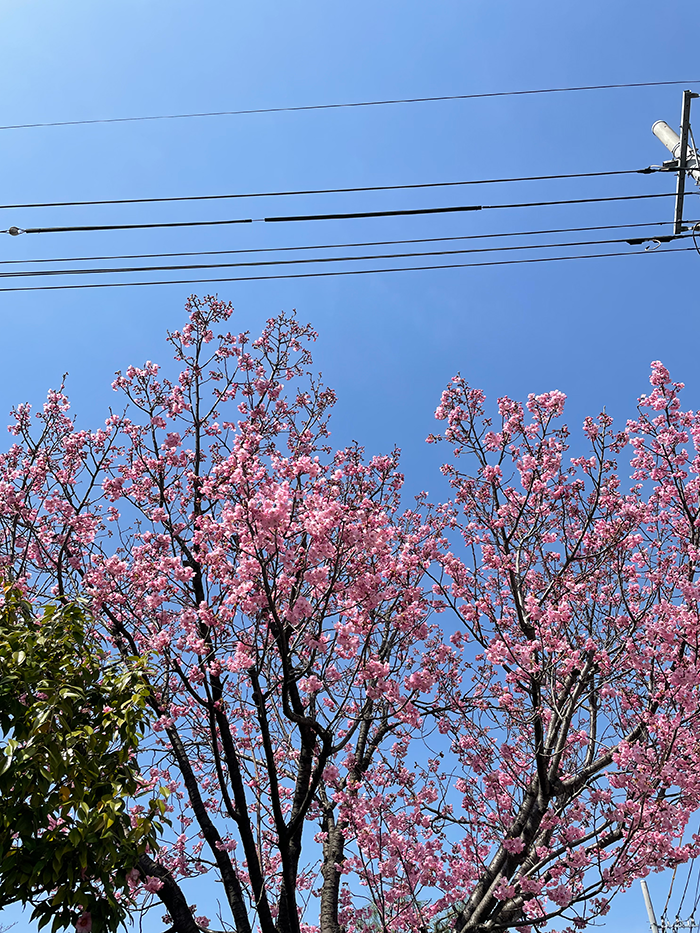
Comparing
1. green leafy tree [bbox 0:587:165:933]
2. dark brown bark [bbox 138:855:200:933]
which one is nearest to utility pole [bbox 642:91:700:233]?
green leafy tree [bbox 0:587:165:933]

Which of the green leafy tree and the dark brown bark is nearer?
the green leafy tree

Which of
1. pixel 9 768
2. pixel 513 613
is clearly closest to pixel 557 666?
pixel 513 613

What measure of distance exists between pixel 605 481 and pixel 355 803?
15.7 feet

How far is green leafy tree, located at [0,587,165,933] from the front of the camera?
3.94 m

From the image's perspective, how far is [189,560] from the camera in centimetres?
764

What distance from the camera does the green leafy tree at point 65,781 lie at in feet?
12.9

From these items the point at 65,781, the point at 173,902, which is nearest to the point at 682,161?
the point at 65,781

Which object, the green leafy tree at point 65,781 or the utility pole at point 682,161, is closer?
the green leafy tree at point 65,781

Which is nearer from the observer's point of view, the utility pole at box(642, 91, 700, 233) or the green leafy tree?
the green leafy tree

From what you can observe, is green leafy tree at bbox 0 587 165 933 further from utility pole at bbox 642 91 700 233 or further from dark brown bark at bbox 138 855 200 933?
utility pole at bbox 642 91 700 233

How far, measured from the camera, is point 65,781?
4316 mm

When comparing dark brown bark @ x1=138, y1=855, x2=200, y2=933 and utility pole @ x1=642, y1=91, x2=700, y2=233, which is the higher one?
utility pole @ x1=642, y1=91, x2=700, y2=233

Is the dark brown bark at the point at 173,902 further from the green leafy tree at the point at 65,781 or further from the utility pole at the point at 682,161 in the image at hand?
the utility pole at the point at 682,161

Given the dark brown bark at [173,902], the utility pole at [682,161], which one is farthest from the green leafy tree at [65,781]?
the utility pole at [682,161]
